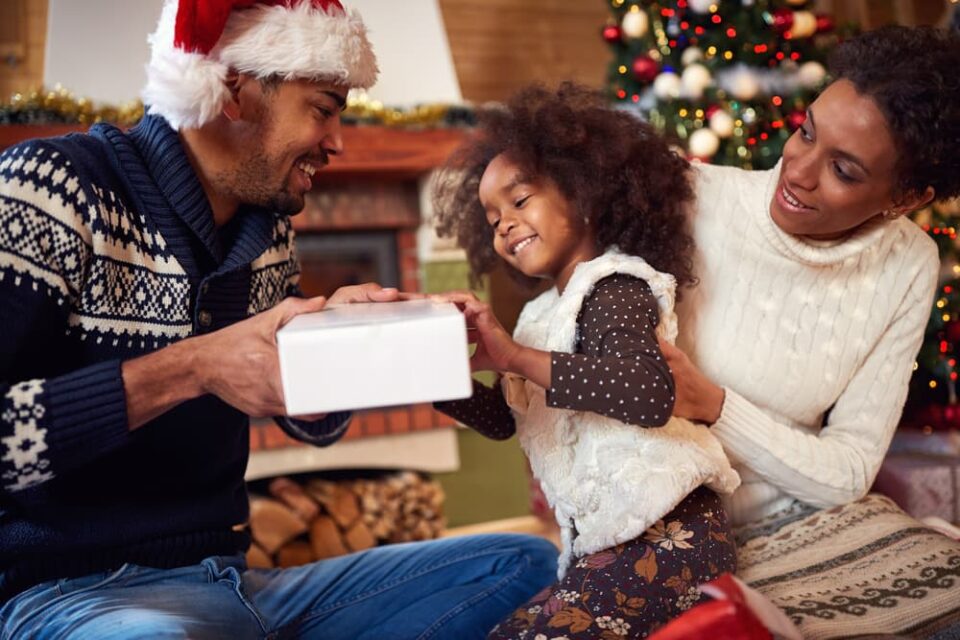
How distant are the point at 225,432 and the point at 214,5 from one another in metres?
0.65

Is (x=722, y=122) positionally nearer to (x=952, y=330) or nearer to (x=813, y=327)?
(x=952, y=330)

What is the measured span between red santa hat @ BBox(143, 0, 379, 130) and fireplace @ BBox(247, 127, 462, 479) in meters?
1.60

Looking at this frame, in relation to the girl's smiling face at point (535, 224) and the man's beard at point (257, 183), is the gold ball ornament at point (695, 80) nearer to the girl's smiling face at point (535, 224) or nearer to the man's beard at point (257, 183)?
the girl's smiling face at point (535, 224)

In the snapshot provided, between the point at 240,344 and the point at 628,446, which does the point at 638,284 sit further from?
the point at 240,344

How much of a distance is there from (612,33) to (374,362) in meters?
2.49

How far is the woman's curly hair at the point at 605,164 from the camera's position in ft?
4.78

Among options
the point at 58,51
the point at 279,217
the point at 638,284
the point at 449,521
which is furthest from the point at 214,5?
the point at 449,521

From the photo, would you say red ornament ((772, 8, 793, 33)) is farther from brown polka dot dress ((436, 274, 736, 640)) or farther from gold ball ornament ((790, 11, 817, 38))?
brown polka dot dress ((436, 274, 736, 640))

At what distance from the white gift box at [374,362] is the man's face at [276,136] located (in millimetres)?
539

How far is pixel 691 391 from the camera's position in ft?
4.51

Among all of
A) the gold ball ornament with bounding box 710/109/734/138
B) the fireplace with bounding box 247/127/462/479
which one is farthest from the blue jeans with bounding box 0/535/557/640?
the gold ball ornament with bounding box 710/109/734/138

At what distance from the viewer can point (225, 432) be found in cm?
141

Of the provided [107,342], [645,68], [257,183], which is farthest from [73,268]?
[645,68]

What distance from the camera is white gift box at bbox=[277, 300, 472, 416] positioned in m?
0.97
